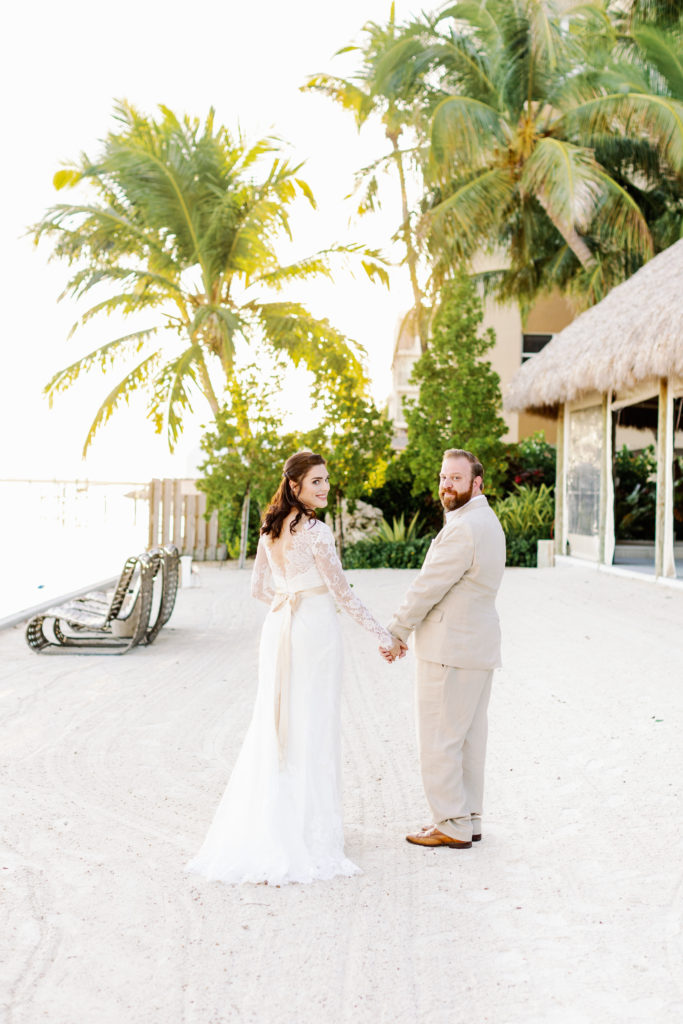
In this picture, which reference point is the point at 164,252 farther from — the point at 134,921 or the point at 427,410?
the point at 134,921

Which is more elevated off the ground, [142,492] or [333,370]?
[333,370]

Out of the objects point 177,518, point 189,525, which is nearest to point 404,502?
point 189,525

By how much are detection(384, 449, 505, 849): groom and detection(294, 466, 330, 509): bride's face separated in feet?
1.58

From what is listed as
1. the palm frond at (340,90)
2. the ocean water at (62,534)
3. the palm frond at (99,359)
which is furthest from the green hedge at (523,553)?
the palm frond at (340,90)

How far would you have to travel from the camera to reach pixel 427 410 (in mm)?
16562

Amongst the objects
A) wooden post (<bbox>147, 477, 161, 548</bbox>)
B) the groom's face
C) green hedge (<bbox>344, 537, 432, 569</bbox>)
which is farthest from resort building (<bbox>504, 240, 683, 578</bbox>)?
the groom's face

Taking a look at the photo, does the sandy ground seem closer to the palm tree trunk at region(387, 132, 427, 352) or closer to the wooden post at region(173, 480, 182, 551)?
the wooden post at region(173, 480, 182, 551)

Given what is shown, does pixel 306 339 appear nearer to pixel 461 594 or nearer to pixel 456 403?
pixel 456 403

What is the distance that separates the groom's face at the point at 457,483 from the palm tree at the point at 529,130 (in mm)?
13521

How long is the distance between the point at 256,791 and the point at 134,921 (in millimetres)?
667

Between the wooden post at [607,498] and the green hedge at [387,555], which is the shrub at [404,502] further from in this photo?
the wooden post at [607,498]

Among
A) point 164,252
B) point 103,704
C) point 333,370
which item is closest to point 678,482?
point 333,370

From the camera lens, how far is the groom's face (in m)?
4.07

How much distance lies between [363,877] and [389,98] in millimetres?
18046
